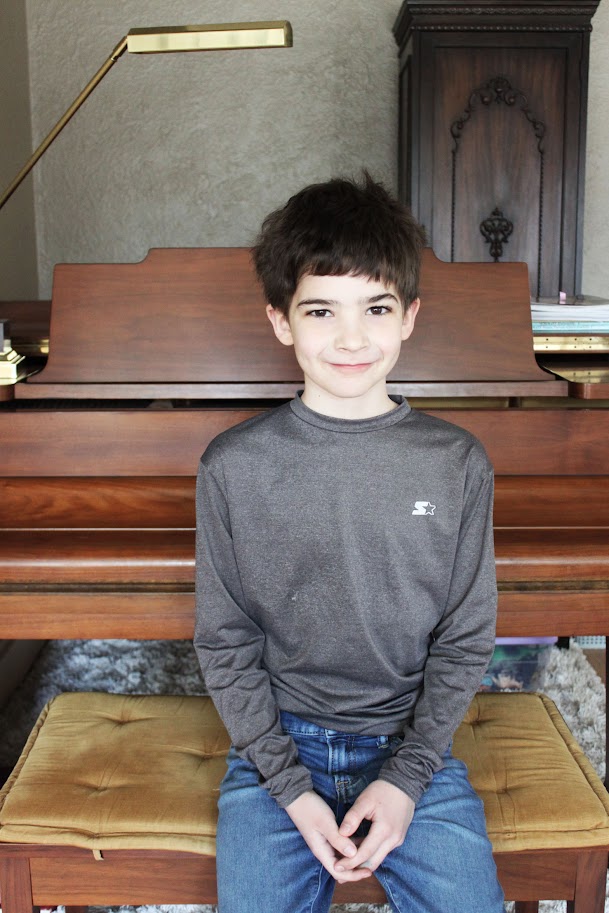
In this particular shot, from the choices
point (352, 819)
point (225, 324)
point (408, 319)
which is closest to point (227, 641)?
point (352, 819)

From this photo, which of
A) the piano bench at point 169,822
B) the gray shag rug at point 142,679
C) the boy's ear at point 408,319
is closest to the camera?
the piano bench at point 169,822

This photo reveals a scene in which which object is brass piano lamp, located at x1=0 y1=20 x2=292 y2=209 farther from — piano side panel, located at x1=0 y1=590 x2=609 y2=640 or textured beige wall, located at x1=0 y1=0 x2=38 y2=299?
textured beige wall, located at x1=0 y1=0 x2=38 y2=299

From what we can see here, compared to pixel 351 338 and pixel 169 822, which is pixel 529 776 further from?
pixel 351 338

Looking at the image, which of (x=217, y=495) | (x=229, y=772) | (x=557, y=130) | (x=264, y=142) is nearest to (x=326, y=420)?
(x=217, y=495)

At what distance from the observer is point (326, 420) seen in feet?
4.35

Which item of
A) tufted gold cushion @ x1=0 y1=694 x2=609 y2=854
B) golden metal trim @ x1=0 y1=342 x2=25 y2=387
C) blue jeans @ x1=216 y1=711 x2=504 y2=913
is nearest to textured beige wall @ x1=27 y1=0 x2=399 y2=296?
golden metal trim @ x1=0 y1=342 x2=25 y2=387

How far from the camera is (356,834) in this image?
1.19 m

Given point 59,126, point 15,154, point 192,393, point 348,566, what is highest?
point 15,154

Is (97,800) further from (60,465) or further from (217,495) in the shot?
(60,465)

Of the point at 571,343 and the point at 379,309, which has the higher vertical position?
the point at 379,309

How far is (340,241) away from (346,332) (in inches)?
5.0

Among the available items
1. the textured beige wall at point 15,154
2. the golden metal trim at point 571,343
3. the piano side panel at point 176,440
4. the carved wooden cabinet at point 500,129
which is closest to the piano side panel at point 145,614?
the piano side panel at point 176,440

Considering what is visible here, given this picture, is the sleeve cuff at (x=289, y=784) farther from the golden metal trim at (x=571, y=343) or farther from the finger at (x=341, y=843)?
the golden metal trim at (x=571, y=343)

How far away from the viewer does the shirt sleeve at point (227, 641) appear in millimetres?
1265
